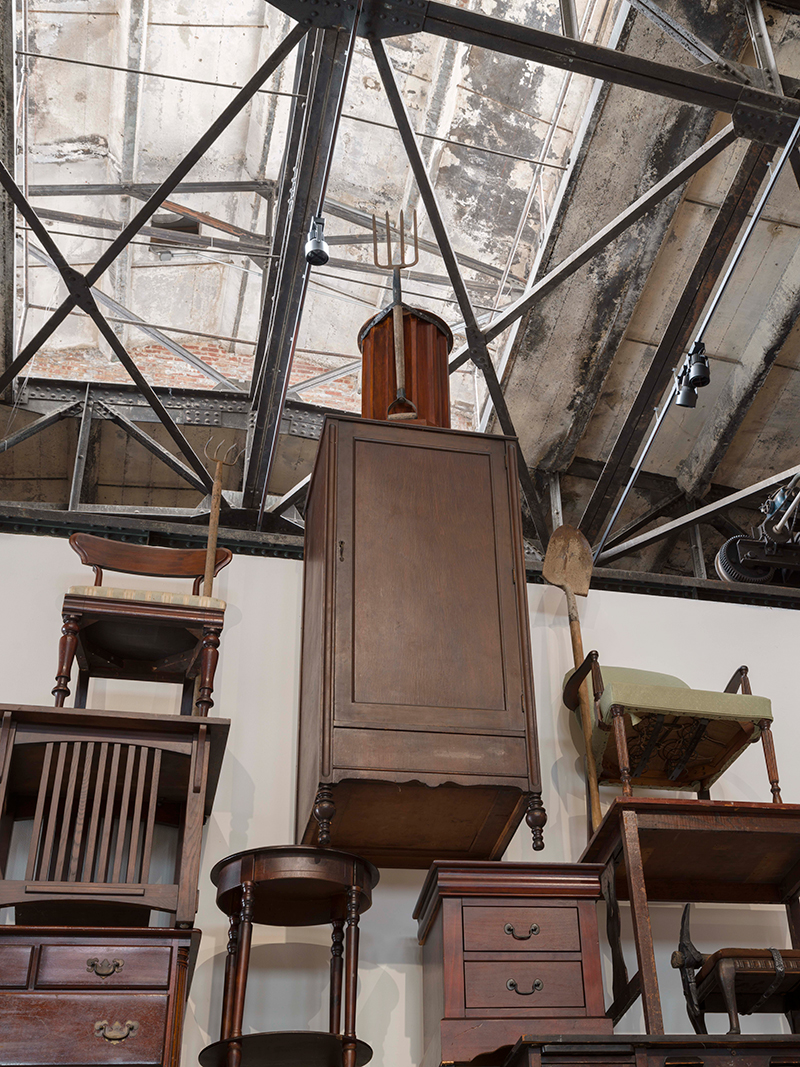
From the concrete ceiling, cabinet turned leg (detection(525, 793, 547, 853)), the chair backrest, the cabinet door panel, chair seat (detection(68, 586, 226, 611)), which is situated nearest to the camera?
cabinet turned leg (detection(525, 793, 547, 853))

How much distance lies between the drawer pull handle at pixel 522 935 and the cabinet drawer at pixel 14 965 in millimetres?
1549

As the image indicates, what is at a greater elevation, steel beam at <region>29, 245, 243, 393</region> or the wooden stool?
steel beam at <region>29, 245, 243, 393</region>

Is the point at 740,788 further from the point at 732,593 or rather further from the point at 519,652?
the point at 732,593

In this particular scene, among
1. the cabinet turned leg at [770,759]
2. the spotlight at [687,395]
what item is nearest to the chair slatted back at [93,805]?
the cabinet turned leg at [770,759]

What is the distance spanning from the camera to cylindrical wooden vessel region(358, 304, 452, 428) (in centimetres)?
459

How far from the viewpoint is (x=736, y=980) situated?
3.56 m

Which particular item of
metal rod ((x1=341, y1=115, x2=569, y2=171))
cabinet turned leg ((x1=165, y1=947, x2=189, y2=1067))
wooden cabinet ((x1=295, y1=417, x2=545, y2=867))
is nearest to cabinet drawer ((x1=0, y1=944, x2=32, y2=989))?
cabinet turned leg ((x1=165, y1=947, x2=189, y2=1067))

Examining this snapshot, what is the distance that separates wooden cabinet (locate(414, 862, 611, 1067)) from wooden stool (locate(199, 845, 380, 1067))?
0.95 feet

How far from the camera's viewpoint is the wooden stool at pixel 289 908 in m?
3.39

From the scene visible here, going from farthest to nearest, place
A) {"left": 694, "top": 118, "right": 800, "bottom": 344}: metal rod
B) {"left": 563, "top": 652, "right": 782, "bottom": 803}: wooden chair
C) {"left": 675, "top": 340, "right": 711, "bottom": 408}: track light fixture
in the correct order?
{"left": 675, "top": 340, "right": 711, "bottom": 408}: track light fixture < {"left": 694, "top": 118, "right": 800, "bottom": 344}: metal rod < {"left": 563, "top": 652, "right": 782, "bottom": 803}: wooden chair

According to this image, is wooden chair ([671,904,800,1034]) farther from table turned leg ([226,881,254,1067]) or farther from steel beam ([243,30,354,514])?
steel beam ([243,30,354,514])

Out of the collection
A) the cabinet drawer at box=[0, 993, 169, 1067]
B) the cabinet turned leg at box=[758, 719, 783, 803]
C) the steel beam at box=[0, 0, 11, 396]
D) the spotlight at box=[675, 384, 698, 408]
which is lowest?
the cabinet drawer at box=[0, 993, 169, 1067]

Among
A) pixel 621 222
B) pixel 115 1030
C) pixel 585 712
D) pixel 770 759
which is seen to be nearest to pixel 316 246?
pixel 621 222

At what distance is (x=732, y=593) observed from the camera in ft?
23.0
